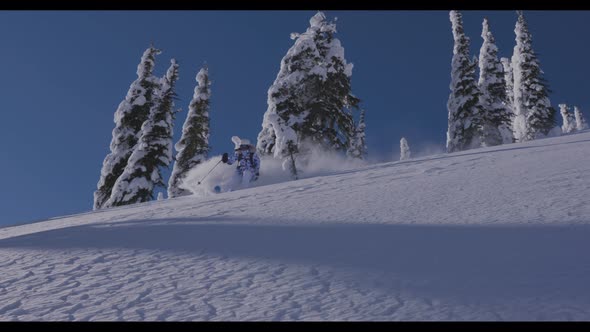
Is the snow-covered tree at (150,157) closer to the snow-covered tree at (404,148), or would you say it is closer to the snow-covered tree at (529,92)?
the snow-covered tree at (529,92)

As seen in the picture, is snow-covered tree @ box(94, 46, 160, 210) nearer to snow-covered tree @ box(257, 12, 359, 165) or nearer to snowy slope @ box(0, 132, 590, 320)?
snow-covered tree @ box(257, 12, 359, 165)

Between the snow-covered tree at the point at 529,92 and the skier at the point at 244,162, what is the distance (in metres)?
28.2

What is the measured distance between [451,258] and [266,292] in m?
2.03

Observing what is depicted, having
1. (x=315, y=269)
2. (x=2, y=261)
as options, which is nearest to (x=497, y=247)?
(x=315, y=269)

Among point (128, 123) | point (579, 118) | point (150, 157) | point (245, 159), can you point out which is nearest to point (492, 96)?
point (245, 159)

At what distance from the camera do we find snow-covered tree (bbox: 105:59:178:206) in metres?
21.9

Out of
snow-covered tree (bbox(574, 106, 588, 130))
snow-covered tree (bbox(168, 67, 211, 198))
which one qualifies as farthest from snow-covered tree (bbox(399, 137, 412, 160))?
snow-covered tree (bbox(168, 67, 211, 198))

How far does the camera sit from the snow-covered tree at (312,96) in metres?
22.1

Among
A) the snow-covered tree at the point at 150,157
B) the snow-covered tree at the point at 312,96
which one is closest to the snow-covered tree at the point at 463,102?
the snow-covered tree at the point at 312,96

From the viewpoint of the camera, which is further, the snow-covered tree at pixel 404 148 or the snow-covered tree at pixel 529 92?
the snow-covered tree at pixel 404 148

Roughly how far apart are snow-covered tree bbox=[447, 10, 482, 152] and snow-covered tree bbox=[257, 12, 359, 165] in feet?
38.5

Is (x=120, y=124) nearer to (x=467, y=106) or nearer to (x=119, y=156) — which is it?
(x=119, y=156)

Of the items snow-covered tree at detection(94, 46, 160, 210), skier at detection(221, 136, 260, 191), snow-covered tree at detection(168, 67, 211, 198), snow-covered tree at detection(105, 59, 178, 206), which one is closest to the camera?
skier at detection(221, 136, 260, 191)

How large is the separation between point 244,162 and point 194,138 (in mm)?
16175
